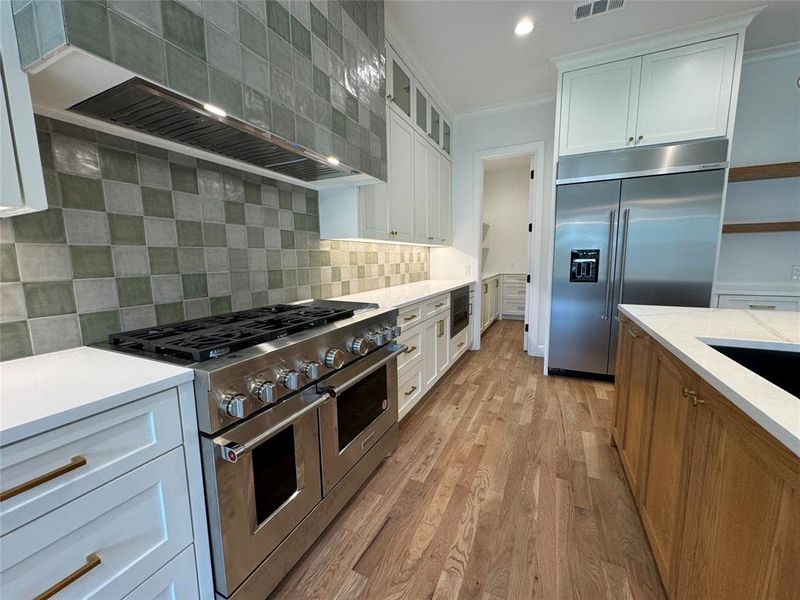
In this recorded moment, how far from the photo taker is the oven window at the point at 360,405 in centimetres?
145

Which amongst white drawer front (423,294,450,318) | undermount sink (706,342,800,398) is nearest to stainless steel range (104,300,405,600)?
white drawer front (423,294,450,318)

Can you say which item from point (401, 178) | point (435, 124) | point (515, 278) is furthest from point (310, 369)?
point (515, 278)

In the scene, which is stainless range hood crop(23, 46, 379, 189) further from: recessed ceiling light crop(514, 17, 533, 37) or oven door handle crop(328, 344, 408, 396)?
recessed ceiling light crop(514, 17, 533, 37)

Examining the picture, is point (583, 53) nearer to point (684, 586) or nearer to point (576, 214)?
point (576, 214)

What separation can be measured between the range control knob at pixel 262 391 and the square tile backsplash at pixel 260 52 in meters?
0.87

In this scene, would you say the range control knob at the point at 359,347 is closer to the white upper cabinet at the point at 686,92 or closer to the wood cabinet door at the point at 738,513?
the wood cabinet door at the point at 738,513

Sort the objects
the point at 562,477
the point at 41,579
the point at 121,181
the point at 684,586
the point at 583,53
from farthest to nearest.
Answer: the point at 583,53 < the point at 562,477 < the point at 121,181 < the point at 684,586 < the point at 41,579

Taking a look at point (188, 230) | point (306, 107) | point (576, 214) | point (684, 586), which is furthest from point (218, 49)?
point (576, 214)

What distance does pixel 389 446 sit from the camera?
1899 mm

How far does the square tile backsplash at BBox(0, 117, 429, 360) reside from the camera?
100cm

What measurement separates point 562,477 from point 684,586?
2.76 feet

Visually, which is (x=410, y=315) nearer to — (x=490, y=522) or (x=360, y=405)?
(x=360, y=405)

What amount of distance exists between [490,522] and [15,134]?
81.2 inches

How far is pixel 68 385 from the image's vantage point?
771mm
